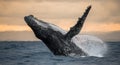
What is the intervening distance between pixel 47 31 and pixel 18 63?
222cm

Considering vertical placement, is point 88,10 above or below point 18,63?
above

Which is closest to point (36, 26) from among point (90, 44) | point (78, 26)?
point (78, 26)

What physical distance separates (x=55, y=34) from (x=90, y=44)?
2.80 metres

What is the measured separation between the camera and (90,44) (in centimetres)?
2034

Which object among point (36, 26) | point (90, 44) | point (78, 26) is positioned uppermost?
point (36, 26)

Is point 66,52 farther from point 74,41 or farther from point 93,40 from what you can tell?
point 93,40

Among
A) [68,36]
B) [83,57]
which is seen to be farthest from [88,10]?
[83,57]

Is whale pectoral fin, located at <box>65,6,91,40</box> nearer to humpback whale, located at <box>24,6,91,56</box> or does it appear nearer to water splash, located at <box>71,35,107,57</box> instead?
humpback whale, located at <box>24,6,91,56</box>

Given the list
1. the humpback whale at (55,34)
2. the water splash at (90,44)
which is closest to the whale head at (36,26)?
the humpback whale at (55,34)

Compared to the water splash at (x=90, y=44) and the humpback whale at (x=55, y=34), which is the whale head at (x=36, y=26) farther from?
the water splash at (x=90, y=44)

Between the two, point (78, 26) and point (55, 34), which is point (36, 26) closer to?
point (55, 34)

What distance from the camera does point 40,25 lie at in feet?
59.1

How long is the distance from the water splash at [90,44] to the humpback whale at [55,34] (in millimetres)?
683

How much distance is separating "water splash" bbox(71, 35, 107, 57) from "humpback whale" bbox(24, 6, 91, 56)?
683 millimetres
